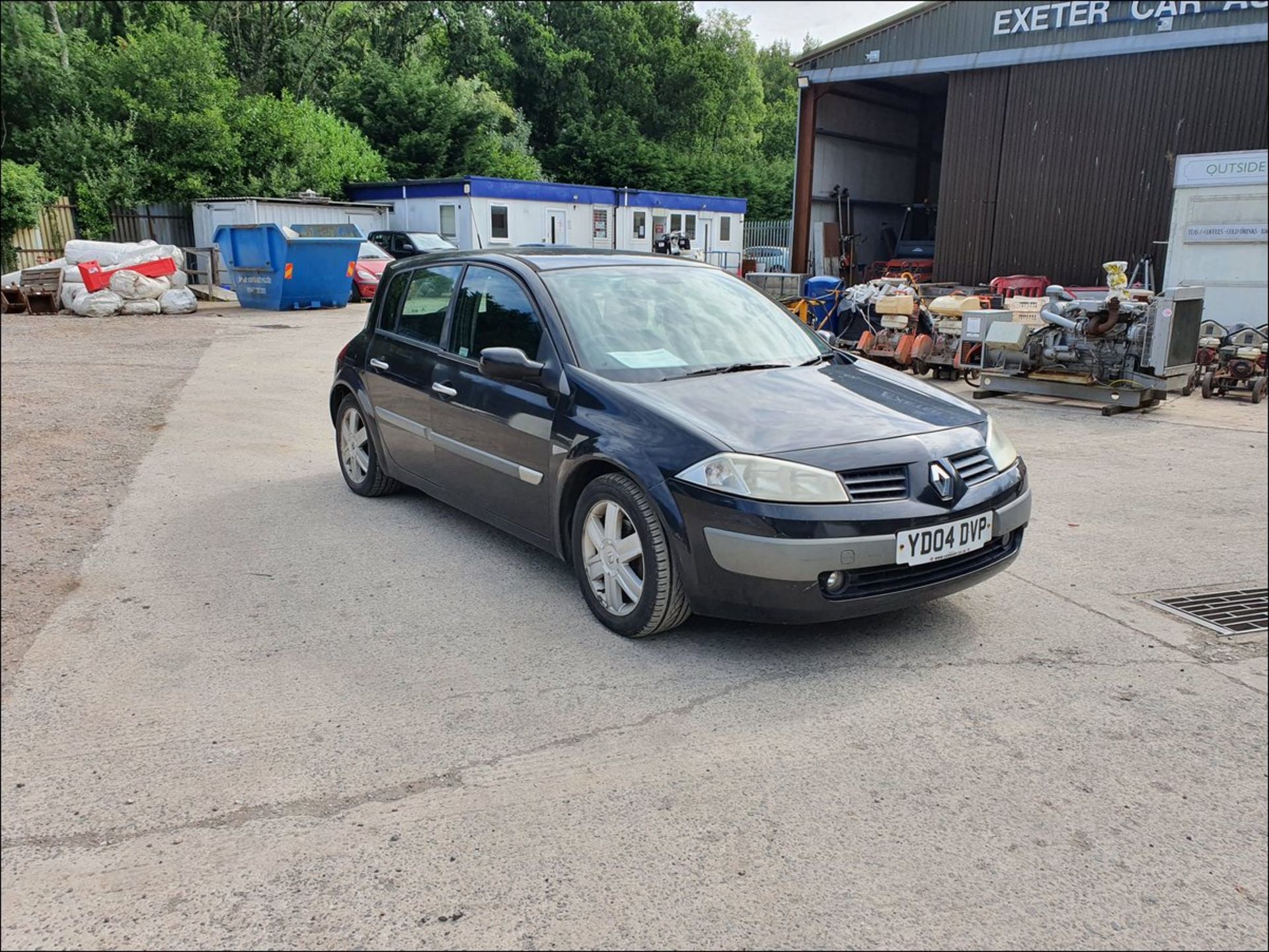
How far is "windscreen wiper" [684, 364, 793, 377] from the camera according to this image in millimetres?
4457

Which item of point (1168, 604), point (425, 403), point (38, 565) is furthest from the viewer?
point (425, 403)

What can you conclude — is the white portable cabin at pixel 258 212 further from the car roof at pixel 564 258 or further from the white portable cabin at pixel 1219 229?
the car roof at pixel 564 258

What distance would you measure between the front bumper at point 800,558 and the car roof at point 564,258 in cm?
179

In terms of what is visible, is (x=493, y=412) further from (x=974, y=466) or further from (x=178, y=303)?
(x=178, y=303)

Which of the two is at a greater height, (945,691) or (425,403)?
(425,403)

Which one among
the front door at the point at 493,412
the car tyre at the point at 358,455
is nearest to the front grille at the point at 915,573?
the front door at the point at 493,412

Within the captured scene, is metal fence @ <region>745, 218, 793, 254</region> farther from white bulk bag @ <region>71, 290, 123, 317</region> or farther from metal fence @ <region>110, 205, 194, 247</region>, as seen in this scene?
white bulk bag @ <region>71, 290, 123, 317</region>

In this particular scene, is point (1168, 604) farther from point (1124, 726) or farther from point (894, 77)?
point (894, 77)

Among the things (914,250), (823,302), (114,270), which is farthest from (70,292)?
(914,250)

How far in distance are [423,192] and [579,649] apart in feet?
91.4

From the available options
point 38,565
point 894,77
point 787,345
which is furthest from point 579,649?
point 894,77

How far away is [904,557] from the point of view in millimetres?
3688

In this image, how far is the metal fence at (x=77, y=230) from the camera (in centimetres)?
2297

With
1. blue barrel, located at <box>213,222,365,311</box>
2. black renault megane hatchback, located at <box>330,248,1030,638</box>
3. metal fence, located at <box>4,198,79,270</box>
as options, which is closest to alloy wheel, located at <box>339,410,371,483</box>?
black renault megane hatchback, located at <box>330,248,1030,638</box>
